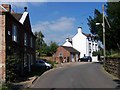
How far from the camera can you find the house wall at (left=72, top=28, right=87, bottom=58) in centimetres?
9304

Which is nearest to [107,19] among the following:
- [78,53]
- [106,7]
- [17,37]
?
[106,7]

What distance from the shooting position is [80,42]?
309 ft

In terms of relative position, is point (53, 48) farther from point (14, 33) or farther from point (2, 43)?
point (2, 43)

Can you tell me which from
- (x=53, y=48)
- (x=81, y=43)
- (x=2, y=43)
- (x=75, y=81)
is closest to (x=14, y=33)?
(x=2, y=43)

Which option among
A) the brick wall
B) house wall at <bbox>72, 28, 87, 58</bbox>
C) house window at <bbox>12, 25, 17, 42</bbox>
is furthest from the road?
house wall at <bbox>72, 28, 87, 58</bbox>

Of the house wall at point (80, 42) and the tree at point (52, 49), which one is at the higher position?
the house wall at point (80, 42)

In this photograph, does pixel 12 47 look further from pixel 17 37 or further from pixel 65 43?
pixel 65 43

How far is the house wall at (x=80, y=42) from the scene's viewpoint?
305 feet

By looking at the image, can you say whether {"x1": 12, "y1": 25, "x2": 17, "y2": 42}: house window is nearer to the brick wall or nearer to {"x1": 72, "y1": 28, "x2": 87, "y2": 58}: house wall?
the brick wall

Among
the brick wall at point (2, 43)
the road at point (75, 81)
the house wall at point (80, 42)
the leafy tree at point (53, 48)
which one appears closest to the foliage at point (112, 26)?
the road at point (75, 81)

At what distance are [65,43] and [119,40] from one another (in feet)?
172

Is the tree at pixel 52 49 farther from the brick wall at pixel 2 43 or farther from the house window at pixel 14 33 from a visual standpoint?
the brick wall at pixel 2 43

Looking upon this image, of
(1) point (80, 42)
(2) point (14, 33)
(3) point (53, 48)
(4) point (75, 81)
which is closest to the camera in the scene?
(4) point (75, 81)

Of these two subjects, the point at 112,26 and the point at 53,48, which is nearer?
the point at 112,26
